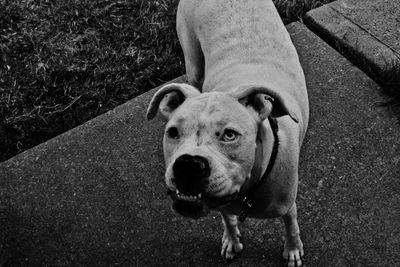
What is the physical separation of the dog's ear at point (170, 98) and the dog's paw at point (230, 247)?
43.1 inches

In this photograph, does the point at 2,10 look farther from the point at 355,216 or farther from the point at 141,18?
the point at 355,216

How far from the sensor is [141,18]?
17.5ft

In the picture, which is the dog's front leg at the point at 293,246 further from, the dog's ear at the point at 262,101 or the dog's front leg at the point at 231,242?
the dog's ear at the point at 262,101

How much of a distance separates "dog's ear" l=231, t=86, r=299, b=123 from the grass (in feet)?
6.96

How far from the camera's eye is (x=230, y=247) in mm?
3600

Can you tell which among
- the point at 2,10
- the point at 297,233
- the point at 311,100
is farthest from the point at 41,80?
the point at 297,233

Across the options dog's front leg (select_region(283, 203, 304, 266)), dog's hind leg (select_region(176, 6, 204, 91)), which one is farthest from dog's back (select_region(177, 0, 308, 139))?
dog's front leg (select_region(283, 203, 304, 266))

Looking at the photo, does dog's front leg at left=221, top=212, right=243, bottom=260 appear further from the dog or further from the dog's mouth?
the dog's mouth

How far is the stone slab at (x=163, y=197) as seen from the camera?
368 cm

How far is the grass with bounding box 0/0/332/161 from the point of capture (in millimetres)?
4715

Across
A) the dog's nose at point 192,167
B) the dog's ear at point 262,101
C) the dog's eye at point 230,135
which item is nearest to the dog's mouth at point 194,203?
the dog's nose at point 192,167

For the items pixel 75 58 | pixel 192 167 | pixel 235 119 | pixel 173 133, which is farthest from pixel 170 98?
pixel 75 58

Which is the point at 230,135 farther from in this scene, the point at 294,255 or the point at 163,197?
the point at 163,197

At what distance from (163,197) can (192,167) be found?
161 cm
